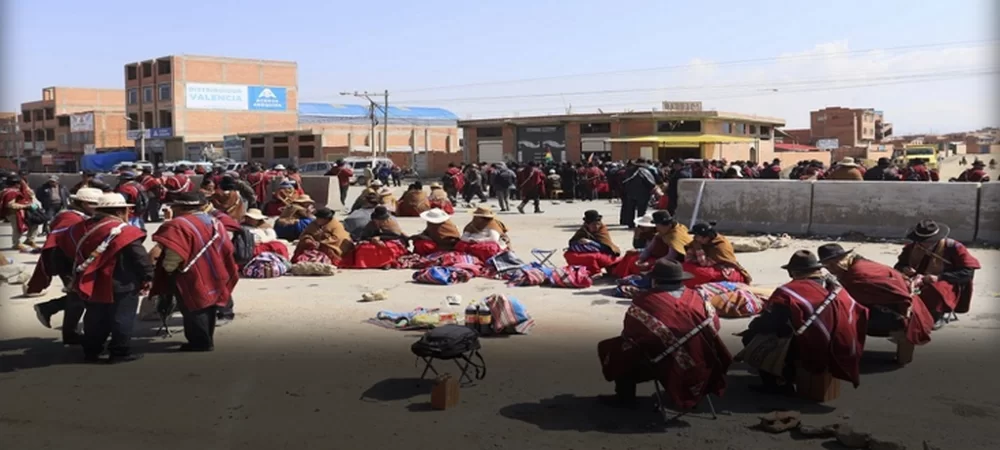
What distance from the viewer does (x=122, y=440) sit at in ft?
18.0

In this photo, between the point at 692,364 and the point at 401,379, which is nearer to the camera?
the point at 692,364

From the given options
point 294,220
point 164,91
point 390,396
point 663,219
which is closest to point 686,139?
point 294,220

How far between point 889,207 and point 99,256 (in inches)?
479

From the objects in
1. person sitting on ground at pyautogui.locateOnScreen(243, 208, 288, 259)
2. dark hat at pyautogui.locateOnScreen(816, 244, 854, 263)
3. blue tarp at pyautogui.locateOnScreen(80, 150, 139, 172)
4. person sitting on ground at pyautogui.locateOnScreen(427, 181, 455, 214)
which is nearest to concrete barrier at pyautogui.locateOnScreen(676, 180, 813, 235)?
person sitting on ground at pyautogui.locateOnScreen(427, 181, 455, 214)

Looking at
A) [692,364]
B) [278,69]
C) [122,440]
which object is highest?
[278,69]

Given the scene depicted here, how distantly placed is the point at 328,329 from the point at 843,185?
32.7 feet

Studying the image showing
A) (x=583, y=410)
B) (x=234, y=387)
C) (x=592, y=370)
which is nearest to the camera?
(x=583, y=410)

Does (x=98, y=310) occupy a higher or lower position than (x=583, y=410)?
higher

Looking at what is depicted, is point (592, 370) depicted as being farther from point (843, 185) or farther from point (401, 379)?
point (843, 185)

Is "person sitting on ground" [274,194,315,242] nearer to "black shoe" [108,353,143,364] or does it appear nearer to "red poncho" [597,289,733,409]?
"black shoe" [108,353,143,364]

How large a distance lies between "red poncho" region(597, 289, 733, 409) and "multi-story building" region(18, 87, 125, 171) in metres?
83.4

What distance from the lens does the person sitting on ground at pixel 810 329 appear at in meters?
5.95

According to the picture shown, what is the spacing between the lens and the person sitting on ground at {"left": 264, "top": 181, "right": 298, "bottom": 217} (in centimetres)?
1968

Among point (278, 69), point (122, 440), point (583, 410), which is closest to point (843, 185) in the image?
point (583, 410)
